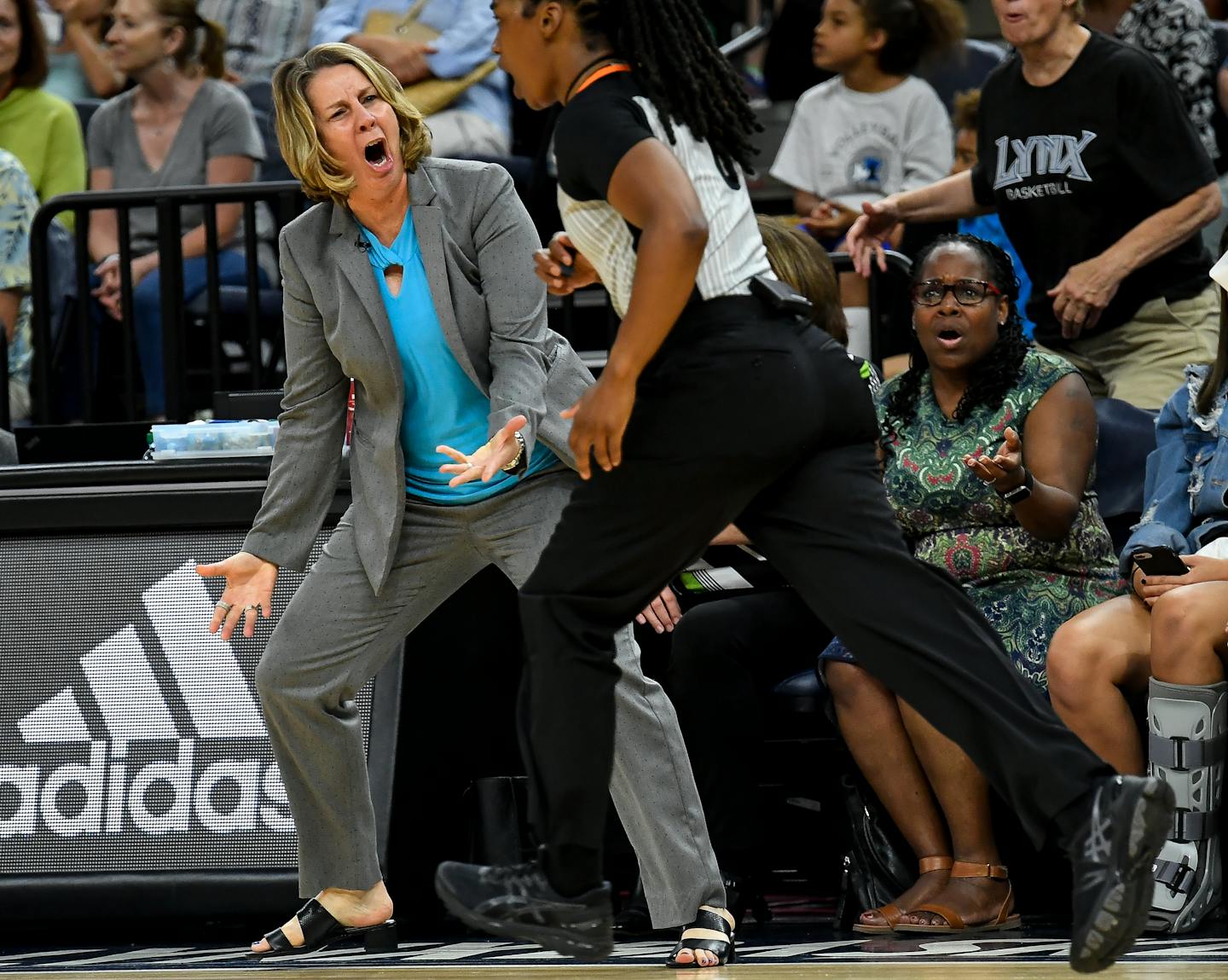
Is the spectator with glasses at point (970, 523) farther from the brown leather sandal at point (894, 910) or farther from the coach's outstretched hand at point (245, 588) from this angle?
the coach's outstretched hand at point (245, 588)

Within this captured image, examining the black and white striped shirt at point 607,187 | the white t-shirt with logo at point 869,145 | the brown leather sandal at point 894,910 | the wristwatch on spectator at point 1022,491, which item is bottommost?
the brown leather sandal at point 894,910

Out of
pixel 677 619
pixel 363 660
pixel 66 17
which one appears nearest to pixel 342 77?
pixel 363 660

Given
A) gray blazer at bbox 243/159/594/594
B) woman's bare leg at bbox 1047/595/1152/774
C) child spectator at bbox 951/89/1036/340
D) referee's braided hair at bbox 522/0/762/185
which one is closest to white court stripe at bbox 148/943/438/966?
gray blazer at bbox 243/159/594/594

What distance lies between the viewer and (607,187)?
8.96ft

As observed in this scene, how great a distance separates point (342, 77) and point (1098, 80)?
2.32 metres

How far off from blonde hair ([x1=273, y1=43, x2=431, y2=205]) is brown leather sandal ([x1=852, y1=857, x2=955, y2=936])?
1.97 meters

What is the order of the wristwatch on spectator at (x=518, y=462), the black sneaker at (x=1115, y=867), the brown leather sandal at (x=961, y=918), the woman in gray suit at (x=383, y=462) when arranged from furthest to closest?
the brown leather sandal at (x=961, y=918) → the woman in gray suit at (x=383, y=462) → the wristwatch on spectator at (x=518, y=462) → the black sneaker at (x=1115, y=867)

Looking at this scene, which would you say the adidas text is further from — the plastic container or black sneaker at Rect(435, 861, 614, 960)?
black sneaker at Rect(435, 861, 614, 960)

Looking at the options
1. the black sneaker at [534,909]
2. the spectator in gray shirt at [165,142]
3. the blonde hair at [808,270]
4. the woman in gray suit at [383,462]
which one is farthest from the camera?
the spectator in gray shirt at [165,142]

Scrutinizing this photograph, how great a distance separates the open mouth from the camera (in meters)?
3.88

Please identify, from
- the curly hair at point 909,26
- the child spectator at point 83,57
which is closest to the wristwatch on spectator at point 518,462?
the curly hair at point 909,26

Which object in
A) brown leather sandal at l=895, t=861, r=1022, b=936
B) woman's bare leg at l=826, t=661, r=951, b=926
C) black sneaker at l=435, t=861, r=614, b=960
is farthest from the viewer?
woman's bare leg at l=826, t=661, r=951, b=926

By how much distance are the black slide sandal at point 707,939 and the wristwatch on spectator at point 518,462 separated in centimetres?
97

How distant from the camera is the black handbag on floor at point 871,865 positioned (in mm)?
4418
